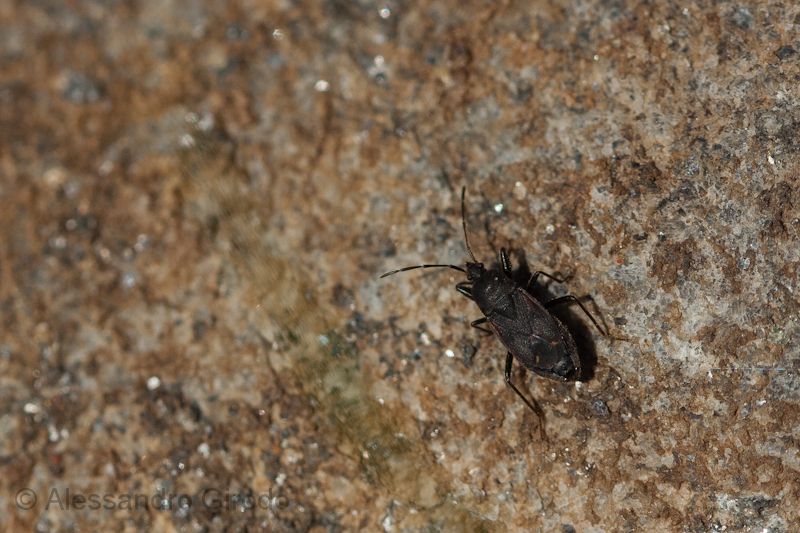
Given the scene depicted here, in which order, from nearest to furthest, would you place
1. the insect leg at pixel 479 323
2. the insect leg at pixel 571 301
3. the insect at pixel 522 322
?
the insect at pixel 522 322 < the insect leg at pixel 571 301 < the insect leg at pixel 479 323

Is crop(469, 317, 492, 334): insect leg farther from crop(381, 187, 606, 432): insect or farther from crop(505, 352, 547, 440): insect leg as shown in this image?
crop(505, 352, 547, 440): insect leg

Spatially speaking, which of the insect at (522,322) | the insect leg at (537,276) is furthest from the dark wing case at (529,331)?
the insect leg at (537,276)

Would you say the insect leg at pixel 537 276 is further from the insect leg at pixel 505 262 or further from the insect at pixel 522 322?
the insect leg at pixel 505 262

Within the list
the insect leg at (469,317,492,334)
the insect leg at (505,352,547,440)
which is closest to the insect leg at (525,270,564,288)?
the insect leg at (469,317,492,334)

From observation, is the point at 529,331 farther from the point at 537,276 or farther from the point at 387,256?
the point at 387,256

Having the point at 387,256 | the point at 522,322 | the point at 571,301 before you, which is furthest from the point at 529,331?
the point at 387,256
